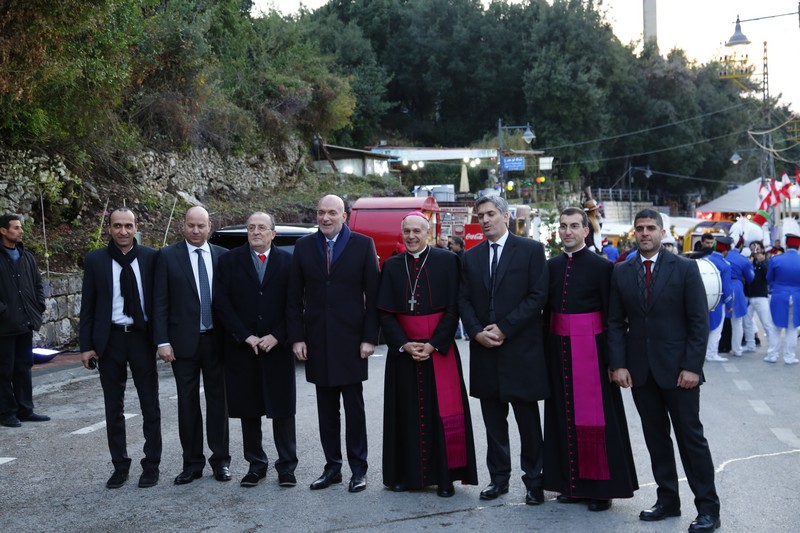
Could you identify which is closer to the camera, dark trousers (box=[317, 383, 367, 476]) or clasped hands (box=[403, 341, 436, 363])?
clasped hands (box=[403, 341, 436, 363])

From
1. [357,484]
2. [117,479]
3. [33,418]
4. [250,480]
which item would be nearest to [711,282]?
[357,484]

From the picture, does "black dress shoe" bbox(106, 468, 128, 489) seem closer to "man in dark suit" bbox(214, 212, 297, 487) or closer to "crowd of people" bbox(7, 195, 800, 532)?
"crowd of people" bbox(7, 195, 800, 532)

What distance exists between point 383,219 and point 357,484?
47.6ft

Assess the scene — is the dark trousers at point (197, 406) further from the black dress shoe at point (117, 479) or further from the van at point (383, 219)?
the van at point (383, 219)

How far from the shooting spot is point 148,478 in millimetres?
6414

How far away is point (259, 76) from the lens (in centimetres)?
3170

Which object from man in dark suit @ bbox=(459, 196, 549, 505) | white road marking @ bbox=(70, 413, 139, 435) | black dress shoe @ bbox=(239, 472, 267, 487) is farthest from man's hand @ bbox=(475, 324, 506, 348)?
white road marking @ bbox=(70, 413, 139, 435)

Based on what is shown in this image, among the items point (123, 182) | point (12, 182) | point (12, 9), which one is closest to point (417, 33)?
point (123, 182)

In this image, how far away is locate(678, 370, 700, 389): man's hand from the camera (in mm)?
5312

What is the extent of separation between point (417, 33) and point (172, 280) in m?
54.6

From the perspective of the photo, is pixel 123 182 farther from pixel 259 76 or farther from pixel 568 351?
pixel 568 351

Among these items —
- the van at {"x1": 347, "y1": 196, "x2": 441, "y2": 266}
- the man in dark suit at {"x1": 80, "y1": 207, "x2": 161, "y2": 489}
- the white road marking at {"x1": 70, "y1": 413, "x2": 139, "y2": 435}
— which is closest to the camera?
the man in dark suit at {"x1": 80, "y1": 207, "x2": 161, "y2": 489}


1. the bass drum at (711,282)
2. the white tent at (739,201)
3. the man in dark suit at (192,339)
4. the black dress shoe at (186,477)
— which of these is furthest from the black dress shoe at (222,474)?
the white tent at (739,201)

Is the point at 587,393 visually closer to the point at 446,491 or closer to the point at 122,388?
the point at 446,491
